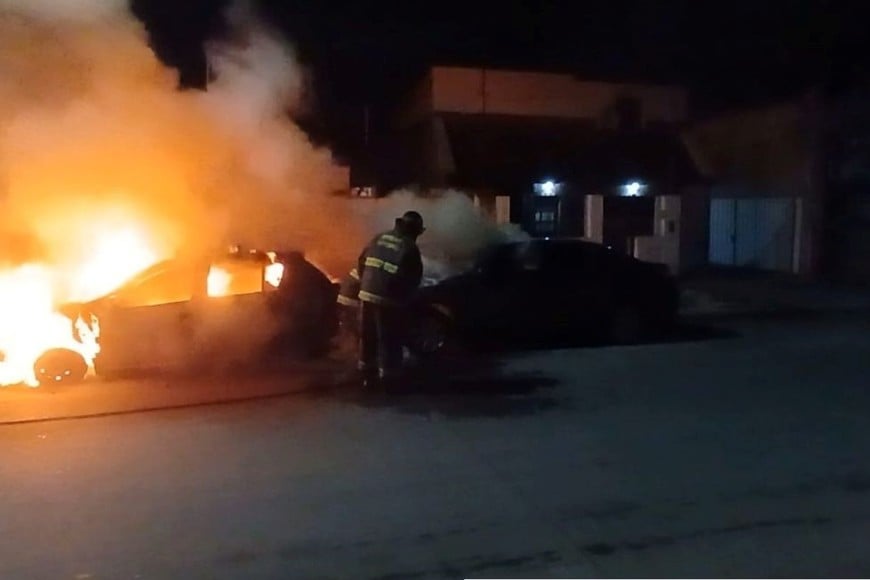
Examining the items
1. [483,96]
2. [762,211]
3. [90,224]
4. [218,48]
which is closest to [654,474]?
[90,224]

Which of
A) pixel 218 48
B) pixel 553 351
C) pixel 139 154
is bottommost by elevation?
pixel 553 351

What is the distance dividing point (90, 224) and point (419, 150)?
14.0m

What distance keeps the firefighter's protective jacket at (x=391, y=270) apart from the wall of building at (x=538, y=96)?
15134mm

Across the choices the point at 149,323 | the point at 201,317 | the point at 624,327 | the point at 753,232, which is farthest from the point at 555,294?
the point at 753,232

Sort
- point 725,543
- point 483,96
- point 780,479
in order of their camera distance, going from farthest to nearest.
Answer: point 483,96, point 780,479, point 725,543

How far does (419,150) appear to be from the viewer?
83.5 feet

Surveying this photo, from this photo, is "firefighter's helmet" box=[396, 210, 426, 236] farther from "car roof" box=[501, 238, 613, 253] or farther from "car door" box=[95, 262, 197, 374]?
"car roof" box=[501, 238, 613, 253]

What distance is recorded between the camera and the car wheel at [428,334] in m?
12.0

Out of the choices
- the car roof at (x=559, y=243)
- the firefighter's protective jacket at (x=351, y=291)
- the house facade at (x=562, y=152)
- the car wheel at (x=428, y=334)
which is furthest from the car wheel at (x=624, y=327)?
the house facade at (x=562, y=152)

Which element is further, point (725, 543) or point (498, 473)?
point (498, 473)

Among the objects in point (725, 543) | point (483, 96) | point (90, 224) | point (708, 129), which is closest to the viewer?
point (725, 543)

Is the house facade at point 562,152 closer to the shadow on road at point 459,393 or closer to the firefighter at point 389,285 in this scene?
the shadow on road at point 459,393

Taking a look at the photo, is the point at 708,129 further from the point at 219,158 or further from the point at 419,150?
the point at 219,158

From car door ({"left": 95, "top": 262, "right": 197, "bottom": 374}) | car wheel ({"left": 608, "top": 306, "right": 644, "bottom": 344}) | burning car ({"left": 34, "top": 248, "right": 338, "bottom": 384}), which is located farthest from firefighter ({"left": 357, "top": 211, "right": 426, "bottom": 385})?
car wheel ({"left": 608, "top": 306, "right": 644, "bottom": 344})
